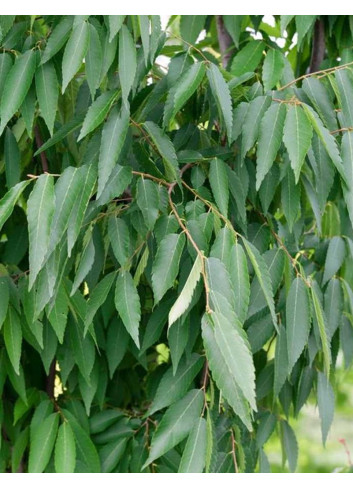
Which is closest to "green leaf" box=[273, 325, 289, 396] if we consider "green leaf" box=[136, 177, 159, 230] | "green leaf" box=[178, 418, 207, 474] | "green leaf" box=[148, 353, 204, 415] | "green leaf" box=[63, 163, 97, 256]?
"green leaf" box=[148, 353, 204, 415]

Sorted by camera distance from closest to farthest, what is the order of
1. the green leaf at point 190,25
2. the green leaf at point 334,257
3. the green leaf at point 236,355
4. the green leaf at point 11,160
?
1. the green leaf at point 236,355
2. the green leaf at point 11,160
3. the green leaf at point 334,257
4. the green leaf at point 190,25

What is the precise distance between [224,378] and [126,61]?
0.49 metres

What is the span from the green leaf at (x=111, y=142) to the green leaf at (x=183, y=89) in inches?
3.0

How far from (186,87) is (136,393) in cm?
80

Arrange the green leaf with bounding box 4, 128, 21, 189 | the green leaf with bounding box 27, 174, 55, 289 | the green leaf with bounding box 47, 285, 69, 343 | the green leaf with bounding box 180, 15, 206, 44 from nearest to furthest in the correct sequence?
the green leaf with bounding box 27, 174, 55, 289, the green leaf with bounding box 47, 285, 69, 343, the green leaf with bounding box 4, 128, 21, 189, the green leaf with bounding box 180, 15, 206, 44

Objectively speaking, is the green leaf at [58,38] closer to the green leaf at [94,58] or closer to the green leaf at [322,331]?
the green leaf at [94,58]

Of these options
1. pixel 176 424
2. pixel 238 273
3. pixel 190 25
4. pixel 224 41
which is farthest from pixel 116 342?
pixel 224 41

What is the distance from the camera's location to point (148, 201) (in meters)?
1.17

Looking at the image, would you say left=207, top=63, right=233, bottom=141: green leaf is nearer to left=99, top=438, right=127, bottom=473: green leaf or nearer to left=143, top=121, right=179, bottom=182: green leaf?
left=143, top=121, right=179, bottom=182: green leaf

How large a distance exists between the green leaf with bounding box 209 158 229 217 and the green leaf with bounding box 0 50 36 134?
32 centimetres

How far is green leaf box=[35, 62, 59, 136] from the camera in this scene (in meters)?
1.23

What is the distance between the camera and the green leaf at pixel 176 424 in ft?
3.86

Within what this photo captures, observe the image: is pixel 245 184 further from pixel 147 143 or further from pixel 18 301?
pixel 18 301

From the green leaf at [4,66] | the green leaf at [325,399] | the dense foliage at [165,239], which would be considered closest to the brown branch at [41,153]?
the dense foliage at [165,239]
